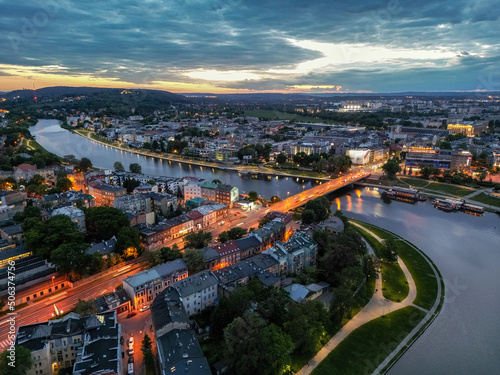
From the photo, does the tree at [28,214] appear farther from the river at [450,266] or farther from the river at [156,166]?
the river at [450,266]

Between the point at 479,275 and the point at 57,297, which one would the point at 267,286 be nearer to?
the point at 57,297

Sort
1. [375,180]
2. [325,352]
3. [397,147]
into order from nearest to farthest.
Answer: [325,352] → [375,180] → [397,147]

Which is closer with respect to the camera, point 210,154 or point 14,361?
point 14,361

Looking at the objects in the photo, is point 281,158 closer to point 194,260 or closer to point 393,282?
point 393,282

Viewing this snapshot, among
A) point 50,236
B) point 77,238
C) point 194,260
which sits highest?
point 50,236

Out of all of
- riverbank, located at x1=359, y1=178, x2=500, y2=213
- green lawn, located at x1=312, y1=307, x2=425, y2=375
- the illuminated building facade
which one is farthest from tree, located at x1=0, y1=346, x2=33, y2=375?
the illuminated building facade

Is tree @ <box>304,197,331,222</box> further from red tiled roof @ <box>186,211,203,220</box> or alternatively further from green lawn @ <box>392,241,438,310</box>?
red tiled roof @ <box>186,211,203,220</box>

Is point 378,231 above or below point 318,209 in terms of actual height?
below

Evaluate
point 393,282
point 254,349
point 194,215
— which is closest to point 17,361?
point 254,349

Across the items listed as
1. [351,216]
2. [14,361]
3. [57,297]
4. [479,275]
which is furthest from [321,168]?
[14,361]
